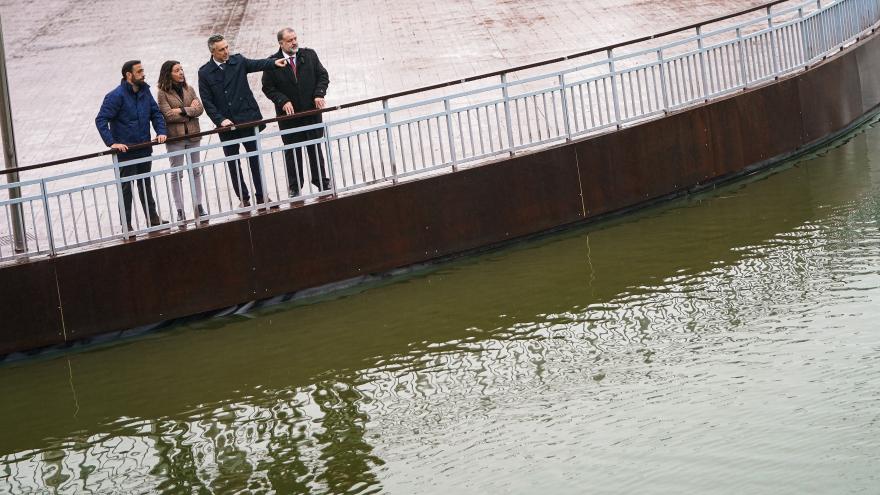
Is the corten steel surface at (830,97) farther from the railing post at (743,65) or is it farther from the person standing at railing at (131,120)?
the person standing at railing at (131,120)

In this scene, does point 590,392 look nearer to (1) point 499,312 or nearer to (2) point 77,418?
(1) point 499,312

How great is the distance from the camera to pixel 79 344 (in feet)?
41.0

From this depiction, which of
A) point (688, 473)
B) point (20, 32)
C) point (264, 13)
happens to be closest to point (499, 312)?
point (688, 473)

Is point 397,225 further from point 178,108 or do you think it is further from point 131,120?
point 131,120

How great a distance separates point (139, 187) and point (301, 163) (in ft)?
5.70

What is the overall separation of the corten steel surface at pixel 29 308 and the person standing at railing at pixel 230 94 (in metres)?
2.32

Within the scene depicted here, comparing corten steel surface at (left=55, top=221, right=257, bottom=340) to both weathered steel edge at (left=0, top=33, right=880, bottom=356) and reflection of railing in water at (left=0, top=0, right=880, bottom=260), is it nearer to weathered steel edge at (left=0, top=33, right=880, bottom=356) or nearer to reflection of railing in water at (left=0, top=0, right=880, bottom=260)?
weathered steel edge at (left=0, top=33, right=880, bottom=356)

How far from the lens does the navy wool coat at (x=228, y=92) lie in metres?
13.8

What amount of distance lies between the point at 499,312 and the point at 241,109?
13.2ft

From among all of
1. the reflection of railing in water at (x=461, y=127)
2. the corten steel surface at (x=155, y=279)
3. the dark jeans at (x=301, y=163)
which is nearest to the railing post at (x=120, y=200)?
the reflection of railing in water at (x=461, y=127)

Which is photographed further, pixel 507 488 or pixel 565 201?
pixel 565 201

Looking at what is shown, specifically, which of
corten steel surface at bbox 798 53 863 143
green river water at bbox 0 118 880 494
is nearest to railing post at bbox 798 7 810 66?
corten steel surface at bbox 798 53 863 143

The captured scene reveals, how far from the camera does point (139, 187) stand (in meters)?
13.3

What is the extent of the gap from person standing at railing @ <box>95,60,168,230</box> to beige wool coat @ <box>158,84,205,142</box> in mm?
300
